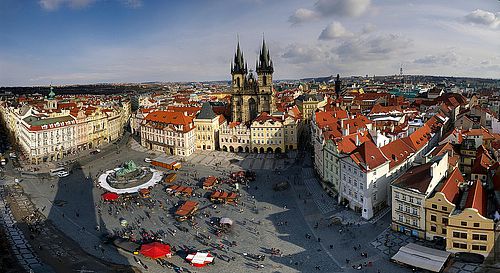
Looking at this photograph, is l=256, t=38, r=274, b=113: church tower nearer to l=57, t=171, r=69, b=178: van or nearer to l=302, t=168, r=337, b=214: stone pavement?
l=302, t=168, r=337, b=214: stone pavement

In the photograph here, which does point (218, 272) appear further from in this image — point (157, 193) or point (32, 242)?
point (157, 193)

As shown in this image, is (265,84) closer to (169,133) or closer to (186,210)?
(169,133)

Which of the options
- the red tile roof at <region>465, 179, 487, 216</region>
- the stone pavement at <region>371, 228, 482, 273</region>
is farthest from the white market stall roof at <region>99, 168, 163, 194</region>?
the red tile roof at <region>465, 179, 487, 216</region>

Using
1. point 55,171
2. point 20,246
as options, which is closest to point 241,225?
point 20,246

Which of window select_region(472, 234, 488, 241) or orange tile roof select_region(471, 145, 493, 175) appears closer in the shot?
window select_region(472, 234, 488, 241)

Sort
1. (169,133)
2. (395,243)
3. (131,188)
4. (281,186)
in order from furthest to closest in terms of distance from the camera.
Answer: (169,133) → (131,188) → (281,186) → (395,243)

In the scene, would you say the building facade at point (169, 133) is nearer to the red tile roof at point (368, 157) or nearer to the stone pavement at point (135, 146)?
the stone pavement at point (135, 146)
